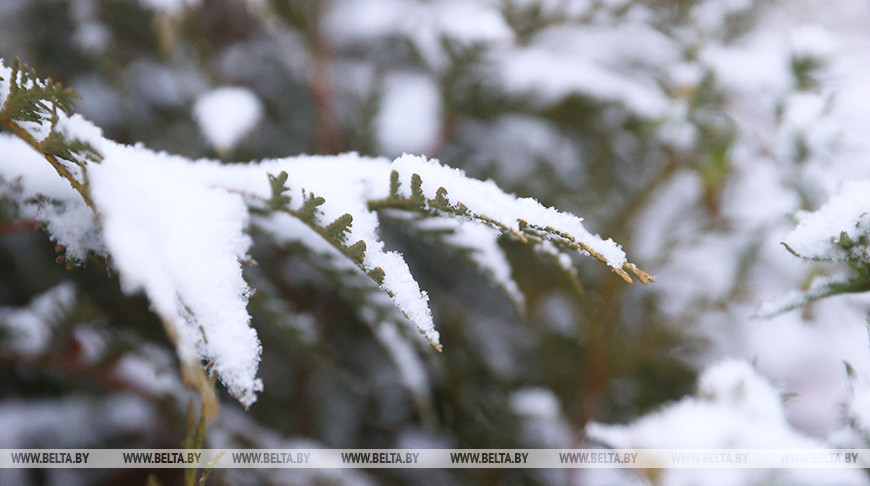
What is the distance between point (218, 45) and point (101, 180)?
3.06ft

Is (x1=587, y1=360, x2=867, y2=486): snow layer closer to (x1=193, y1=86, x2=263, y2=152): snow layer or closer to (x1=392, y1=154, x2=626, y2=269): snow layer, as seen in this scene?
(x1=392, y1=154, x2=626, y2=269): snow layer

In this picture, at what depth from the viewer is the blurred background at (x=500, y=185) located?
790 millimetres

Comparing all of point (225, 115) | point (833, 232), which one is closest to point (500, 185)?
point (225, 115)

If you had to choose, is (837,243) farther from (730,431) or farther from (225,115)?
(225,115)

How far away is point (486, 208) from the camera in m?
0.39

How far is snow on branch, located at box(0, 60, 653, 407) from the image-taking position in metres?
0.36

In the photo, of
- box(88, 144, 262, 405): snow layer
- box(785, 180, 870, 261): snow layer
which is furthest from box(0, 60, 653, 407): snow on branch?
box(785, 180, 870, 261): snow layer

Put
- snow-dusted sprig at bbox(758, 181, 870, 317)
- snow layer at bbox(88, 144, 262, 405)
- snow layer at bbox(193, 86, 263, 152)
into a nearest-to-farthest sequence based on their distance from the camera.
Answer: snow layer at bbox(88, 144, 262, 405) → snow-dusted sprig at bbox(758, 181, 870, 317) → snow layer at bbox(193, 86, 263, 152)

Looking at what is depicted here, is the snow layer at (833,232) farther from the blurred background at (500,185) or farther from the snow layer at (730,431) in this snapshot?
the blurred background at (500,185)

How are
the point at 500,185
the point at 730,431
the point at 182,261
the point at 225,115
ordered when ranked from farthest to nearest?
1. the point at 500,185
2. the point at 225,115
3. the point at 730,431
4. the point at 182,261

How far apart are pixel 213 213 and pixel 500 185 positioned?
1.92ft

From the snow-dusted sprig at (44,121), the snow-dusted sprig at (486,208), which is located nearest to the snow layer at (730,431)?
the snow-dusted sprig at (486,208)

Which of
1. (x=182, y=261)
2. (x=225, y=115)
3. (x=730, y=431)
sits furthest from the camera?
(x=225, y=115)

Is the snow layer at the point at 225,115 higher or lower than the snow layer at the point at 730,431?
higher
